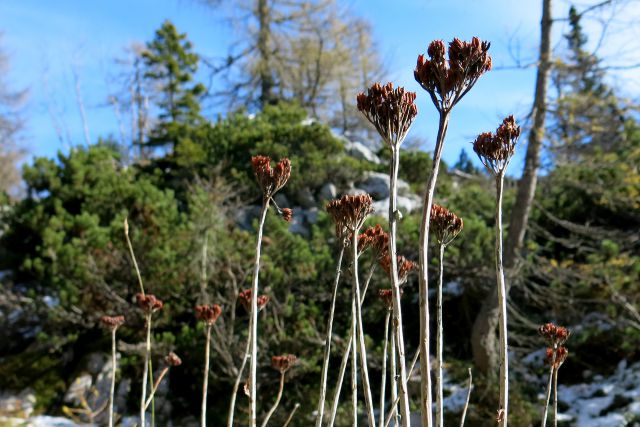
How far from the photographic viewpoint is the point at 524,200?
20.4 feet

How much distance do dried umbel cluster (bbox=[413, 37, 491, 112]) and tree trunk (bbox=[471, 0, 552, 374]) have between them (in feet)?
18.2

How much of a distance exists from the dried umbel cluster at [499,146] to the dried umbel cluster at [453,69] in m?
0.22

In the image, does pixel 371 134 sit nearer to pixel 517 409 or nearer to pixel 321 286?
pixel 321 286

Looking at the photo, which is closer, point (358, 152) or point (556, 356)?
point (556, 356)

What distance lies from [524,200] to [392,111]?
18.5ft

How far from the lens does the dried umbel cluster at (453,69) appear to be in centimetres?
90

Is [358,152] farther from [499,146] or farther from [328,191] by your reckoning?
[499,146]

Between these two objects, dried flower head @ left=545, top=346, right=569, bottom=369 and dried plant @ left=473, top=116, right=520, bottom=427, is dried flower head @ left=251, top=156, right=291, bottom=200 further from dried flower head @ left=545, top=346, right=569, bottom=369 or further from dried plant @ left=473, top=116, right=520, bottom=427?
dried flower head @ left=545, top=346, right=569, bottom=369

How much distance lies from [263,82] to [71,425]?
13.0 metres

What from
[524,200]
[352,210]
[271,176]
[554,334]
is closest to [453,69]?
[352,210]

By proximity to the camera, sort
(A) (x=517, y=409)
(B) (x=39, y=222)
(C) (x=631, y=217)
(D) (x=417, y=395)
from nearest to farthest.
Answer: (A) (x=517, y=409) < (D) (x=417, y=395) < (C) (x=631, y=217) < (B) (x=39, y=222)

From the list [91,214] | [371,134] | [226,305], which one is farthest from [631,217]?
[371,134]

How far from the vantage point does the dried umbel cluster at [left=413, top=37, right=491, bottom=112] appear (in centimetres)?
90

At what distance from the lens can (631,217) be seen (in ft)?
24.7
